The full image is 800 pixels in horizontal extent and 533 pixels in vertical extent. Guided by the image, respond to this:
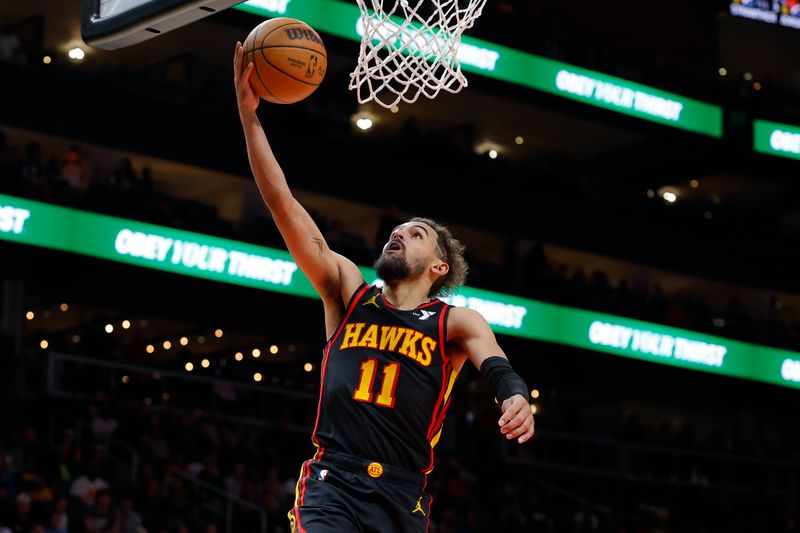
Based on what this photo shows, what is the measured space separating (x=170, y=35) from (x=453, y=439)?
28.9 feet

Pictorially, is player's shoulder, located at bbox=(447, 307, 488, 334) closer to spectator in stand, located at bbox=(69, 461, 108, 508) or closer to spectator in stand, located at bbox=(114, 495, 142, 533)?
spectator in stand, located at bbox=(114, 495, 142, 533)

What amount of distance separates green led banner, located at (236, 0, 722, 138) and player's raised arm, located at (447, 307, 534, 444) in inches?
603

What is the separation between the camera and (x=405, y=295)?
5.70 meters

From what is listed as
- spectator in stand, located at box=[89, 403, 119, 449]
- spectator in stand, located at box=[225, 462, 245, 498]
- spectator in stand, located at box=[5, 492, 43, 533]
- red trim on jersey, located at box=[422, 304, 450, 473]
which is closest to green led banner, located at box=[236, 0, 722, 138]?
spectator in stand, located at box=[89, 403, 119, 449]

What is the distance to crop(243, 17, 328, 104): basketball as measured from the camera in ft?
18.4

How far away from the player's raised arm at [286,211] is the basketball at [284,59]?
0.31ft

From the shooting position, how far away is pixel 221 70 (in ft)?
80.1

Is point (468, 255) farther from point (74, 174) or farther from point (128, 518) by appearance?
point (128, 518)

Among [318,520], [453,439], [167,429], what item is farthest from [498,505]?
[318,520]

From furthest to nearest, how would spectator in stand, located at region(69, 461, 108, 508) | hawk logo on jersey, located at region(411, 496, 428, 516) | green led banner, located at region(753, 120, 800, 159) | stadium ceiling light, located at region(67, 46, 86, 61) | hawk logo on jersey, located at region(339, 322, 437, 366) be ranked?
green led banner, located at region(753, 120, 800, 159) < stadium ceiling light, located at region(67, 46, 86, 61) < spectator in stand, located at region(69, 461, 108, 508) < hawk logo on jersey, located at region(339, 322, 437, 366) < hawk logo on jersey, located at region(411, 496, 428, 516)

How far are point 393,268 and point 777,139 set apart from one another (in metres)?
22.1

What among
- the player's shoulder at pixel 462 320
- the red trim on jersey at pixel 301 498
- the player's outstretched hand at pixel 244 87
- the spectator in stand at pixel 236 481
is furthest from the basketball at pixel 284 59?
the spectator in stand at pixel 236 481

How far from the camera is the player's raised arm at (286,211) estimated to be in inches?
213

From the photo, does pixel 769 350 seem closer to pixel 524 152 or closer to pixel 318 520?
pixel 524 152
